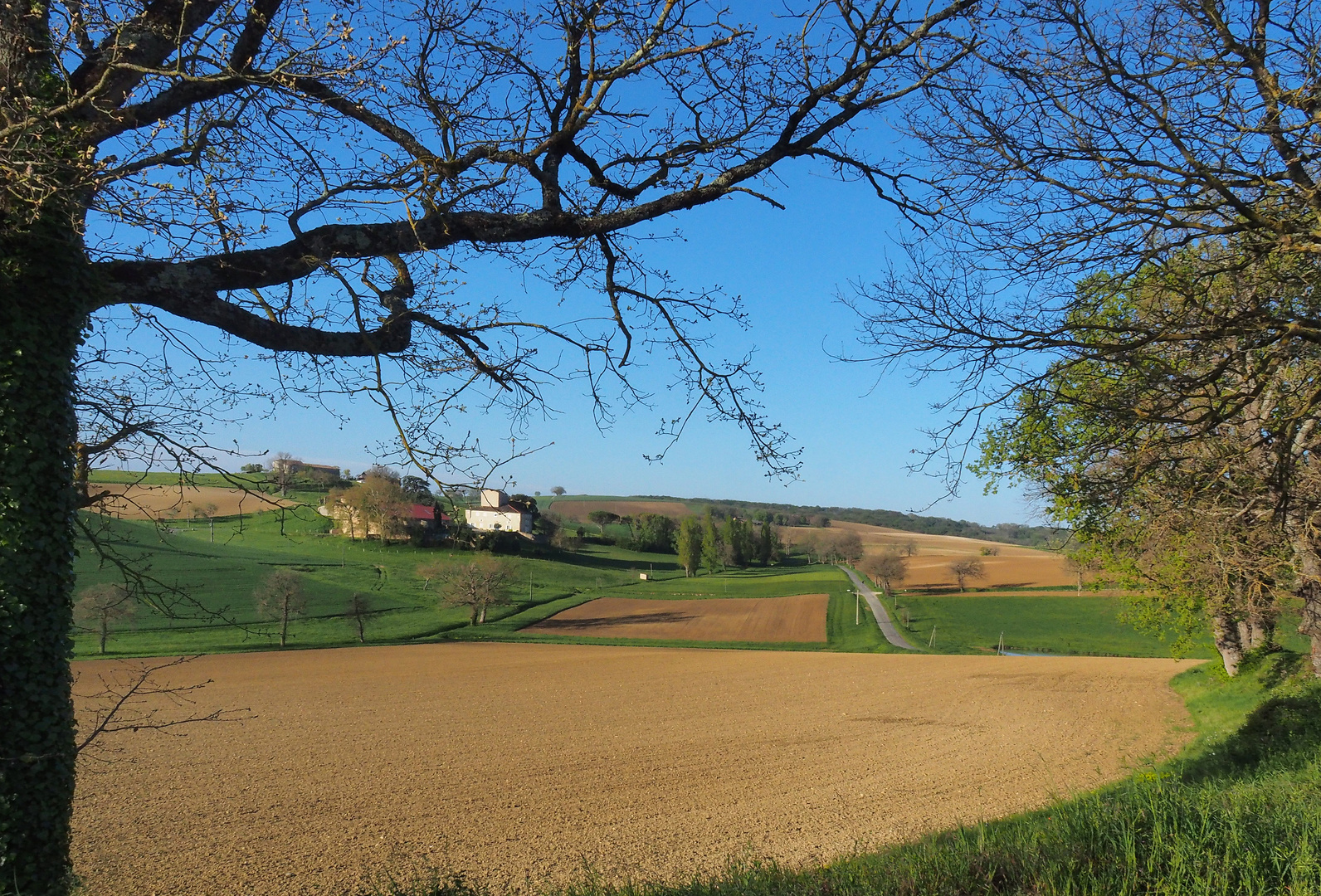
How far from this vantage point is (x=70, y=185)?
3361 mm

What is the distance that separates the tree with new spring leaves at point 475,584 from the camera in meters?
43.6

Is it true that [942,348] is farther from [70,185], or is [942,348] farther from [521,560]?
[521,560]

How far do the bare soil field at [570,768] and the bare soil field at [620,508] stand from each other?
79371 millimetres

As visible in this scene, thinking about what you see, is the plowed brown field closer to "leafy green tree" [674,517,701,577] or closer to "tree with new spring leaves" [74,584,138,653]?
"leafy green tree" [674,517,701,577]

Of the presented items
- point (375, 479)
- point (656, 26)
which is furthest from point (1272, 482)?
point (375, 479)

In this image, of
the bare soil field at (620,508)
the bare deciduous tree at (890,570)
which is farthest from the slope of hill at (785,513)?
the bare deciduous tree at (890,570)

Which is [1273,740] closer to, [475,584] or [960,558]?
[475,584]

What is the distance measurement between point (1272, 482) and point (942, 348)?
2.44m

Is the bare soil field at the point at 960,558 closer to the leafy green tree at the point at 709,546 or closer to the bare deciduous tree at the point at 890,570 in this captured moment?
the bare deciduous tree at the point at 890,570

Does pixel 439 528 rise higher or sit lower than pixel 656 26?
lower

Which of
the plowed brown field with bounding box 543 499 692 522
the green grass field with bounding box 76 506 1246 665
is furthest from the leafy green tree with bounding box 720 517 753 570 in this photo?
the green grass field with bounding box 76 506 1246 665

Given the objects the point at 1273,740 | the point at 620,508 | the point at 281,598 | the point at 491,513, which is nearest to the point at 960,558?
the point at 620,508

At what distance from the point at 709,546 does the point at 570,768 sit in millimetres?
70863

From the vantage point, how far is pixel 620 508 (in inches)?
4542
